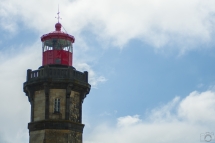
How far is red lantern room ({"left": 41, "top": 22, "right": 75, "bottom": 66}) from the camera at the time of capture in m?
48.9

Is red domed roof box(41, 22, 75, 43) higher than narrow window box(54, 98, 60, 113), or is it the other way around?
red domed roof box(41, 22, 75, 43)

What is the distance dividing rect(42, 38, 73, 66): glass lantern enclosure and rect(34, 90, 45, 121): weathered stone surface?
295cm

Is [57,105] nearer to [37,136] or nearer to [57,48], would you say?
[37,136]

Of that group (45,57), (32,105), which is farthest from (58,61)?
(32,105)

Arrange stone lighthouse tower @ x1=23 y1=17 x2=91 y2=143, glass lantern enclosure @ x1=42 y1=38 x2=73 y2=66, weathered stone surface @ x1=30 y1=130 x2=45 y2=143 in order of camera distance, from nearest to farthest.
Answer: weathered stone surface @ x1=30 y1=130 x2=45 y2=143, stone lighthouse tower @ x1=23 y1=17 x2=91 y2=143, glass lantern enclosure @ x1=42 y1=38 x2=73 y2=66

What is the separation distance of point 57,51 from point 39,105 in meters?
5.19

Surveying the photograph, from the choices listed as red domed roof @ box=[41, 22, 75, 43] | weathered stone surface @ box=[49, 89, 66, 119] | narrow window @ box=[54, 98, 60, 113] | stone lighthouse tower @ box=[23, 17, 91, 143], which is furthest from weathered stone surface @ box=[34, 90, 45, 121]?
red domed roof @ box=[41, 22, 75, 43]

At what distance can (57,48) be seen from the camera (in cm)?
4916

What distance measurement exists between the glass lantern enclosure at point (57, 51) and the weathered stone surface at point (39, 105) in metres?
2.95

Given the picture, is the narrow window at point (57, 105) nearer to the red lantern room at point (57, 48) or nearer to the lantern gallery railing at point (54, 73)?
the lantern gallery railing at point (54, 73)

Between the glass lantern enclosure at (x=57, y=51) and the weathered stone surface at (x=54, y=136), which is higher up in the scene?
the glass lantern enclosure at (x=57, y=51)

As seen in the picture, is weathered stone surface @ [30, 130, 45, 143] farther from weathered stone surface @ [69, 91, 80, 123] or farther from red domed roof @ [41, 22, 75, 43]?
red domed roof @ [41, 22, 75, 43]

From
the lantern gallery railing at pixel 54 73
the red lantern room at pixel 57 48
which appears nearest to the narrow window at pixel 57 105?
the lantern gallery railing at pixel 54 73

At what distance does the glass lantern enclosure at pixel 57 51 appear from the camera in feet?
160
